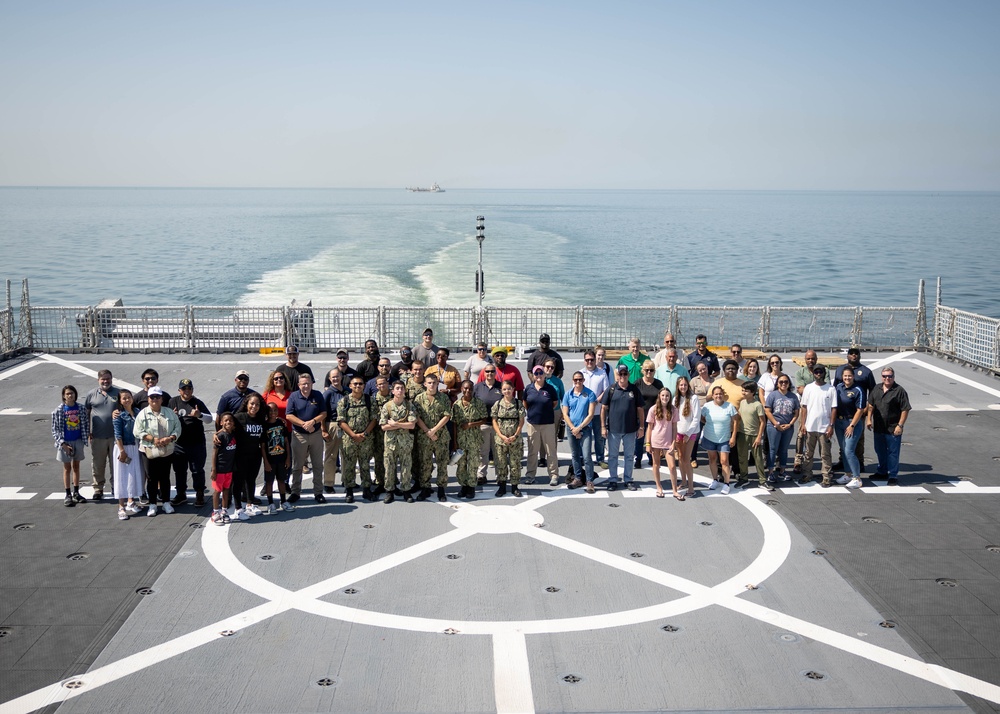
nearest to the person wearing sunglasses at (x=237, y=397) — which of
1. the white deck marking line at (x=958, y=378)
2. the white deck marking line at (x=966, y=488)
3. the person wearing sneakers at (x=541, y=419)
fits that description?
the person wearing sneakers at (x=541, y=419)

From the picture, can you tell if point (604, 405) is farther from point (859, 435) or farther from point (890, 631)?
point (890, 631)

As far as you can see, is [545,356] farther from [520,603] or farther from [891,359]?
[891,359]

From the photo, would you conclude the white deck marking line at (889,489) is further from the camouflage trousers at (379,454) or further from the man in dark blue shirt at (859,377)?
the camouflage trousers at (379,454)

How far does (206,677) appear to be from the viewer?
23.0 feet

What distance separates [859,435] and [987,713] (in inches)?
224

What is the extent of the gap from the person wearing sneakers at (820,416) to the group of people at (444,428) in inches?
0.7

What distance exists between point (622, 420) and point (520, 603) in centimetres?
390

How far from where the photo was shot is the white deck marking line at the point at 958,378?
1786 centimetres

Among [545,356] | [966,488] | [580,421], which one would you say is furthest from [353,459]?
[966,488]

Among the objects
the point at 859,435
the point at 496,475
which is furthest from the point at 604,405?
the point at 859,435

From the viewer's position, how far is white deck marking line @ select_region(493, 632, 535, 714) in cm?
665

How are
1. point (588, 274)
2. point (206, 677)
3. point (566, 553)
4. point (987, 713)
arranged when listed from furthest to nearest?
point (588, 274), point (566, 553), point (206, 677), point (987, 713)

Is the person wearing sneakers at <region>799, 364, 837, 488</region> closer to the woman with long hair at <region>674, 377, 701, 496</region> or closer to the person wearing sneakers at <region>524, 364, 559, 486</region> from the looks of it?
the woman with long hair at <region>674, 377, 701, 496</region>

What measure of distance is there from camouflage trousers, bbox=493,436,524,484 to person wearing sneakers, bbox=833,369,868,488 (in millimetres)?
4451
